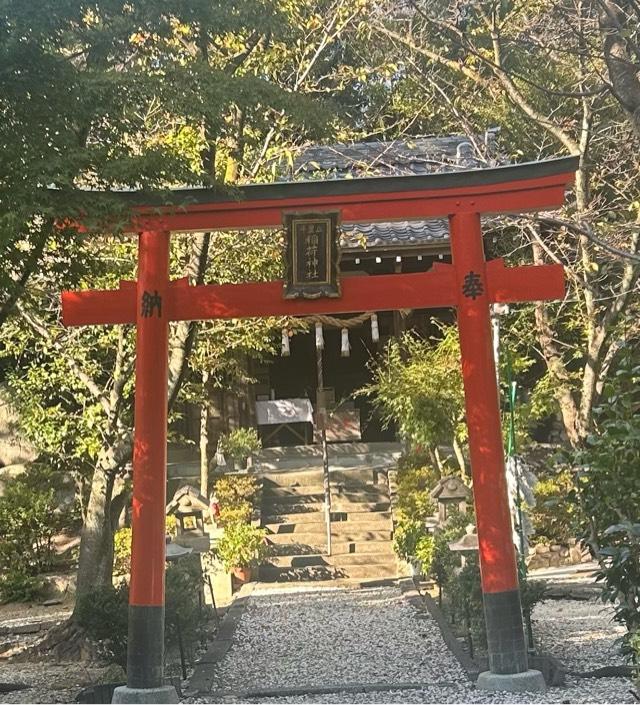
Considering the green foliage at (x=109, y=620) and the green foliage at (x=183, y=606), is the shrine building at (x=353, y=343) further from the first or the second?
the green foliage at (x=109, y=620)

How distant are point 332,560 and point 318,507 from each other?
58.8 inches

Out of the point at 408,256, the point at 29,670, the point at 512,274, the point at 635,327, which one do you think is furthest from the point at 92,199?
the point at 408,256

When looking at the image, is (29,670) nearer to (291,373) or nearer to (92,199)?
(92,199)

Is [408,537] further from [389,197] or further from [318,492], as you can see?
[389,197]

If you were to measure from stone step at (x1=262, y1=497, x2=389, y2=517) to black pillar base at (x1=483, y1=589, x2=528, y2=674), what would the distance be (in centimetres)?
769

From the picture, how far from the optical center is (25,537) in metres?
13.0

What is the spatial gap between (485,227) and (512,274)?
5853mm

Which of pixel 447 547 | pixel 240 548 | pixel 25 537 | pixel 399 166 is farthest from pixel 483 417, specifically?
pixel 25 537

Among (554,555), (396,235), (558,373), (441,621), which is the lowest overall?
(441,621)

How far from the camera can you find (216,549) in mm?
12547

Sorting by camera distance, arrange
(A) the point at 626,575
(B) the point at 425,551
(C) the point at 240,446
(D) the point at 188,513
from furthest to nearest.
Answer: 1. (C) the point at 240,446
2. (D) the point at 188,513
3. (B) the point at 425,551
4. (A) the point at 626,575

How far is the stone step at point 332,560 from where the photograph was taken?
13.0 m

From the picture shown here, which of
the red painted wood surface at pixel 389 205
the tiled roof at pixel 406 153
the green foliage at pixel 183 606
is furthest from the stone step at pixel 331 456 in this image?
the red painted wood surface at pixel 389 205

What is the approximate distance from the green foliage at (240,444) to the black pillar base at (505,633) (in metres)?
9.42
